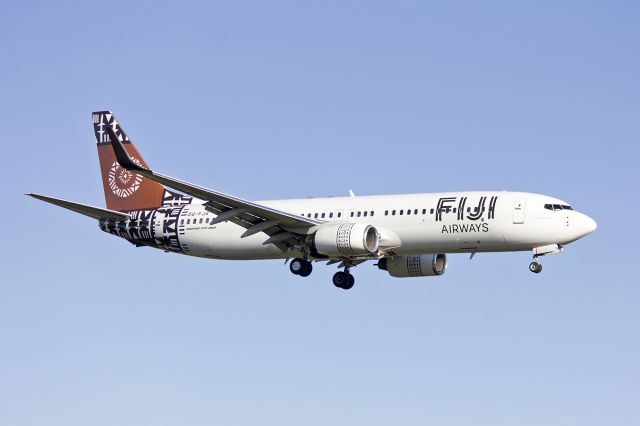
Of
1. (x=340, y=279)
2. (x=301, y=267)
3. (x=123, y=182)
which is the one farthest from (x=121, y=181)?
(x=340, y=279)

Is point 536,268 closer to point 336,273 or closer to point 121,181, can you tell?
point 336,273

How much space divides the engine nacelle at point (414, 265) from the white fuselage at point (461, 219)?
347cm

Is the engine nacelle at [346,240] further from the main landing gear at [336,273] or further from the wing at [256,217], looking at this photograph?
the main landing gear at [336,273]

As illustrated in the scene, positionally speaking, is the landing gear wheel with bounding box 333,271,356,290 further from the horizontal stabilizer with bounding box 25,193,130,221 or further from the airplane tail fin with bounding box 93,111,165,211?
the horizontal stabilizer with bounding box 25,193,130,221

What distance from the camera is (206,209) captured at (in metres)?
56.3

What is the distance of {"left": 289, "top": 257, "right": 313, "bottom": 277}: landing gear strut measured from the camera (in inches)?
2296

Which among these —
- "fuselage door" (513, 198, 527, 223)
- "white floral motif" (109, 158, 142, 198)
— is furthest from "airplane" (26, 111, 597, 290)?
"white floral motif" (109, 158, 142, 198)

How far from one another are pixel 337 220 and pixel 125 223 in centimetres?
1146

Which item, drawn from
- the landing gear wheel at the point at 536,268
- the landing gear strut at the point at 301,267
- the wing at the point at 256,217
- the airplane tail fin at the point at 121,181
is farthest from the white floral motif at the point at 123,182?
the landing gear wheel at the point at 536,268

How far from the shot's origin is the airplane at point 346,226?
54.2m

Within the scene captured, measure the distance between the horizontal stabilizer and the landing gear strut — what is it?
9.33 meters

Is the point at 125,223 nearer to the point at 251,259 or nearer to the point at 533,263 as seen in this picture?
the point at 251,259

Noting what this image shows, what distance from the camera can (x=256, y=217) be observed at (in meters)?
56.8

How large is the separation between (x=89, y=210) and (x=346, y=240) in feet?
44.2
